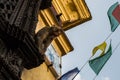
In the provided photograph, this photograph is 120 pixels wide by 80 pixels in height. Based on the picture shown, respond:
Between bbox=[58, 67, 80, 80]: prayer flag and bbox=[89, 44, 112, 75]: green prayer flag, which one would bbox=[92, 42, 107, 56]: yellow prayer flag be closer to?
bbox=[89, 44, 112, 75]: green prayer flag

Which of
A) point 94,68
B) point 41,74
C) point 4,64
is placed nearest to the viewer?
point 4,64

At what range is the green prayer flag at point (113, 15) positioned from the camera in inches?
513

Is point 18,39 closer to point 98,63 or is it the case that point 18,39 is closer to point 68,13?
point 98,63

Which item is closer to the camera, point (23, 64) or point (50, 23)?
point (23, 64)

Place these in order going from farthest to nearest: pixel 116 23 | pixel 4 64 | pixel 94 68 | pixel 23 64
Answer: pixel 116 23 < pixel 94 68 < pixel 23 64 < pixel 4 64

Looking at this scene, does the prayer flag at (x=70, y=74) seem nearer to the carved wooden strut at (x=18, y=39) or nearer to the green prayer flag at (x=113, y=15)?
the green prayer flag at (x=113, y=15)

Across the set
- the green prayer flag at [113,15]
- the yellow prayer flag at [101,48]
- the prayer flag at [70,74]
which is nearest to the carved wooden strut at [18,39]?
the prayer flag at [70,74]

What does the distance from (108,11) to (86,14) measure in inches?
55.8

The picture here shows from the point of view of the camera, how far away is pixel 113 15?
13375 mm

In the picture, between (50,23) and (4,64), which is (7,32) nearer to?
(4,64)

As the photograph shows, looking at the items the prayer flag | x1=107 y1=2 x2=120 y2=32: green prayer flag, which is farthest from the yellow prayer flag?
the prayer flag

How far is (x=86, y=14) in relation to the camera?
1477cm

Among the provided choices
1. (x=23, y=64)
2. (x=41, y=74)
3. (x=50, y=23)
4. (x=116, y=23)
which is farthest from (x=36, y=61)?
(x=116, y=23)

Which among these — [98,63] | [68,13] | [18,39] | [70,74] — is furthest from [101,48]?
[18,39]
